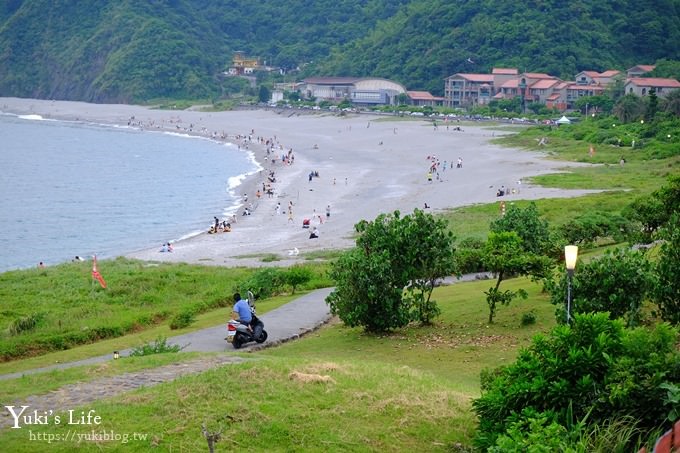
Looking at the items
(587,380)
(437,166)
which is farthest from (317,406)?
(437,166)

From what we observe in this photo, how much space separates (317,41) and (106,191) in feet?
367

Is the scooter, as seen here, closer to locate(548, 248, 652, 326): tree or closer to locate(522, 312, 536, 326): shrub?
locate(522, 312, 536, 326): shrub

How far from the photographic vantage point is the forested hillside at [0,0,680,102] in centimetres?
12838

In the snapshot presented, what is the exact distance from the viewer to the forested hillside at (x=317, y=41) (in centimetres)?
12838

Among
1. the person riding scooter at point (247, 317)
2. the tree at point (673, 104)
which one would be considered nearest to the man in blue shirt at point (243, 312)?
the person riding scooter at point (247, 317)

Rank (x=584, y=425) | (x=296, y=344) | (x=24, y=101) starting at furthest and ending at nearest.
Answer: (x=24, y=101) < (x=296, y=344) < (x=584, y=425)

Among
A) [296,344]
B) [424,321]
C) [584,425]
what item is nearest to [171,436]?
[584,425]

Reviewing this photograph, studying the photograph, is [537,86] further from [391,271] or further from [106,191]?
[391,271]

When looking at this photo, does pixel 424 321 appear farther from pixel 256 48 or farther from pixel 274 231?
pixel 256 48

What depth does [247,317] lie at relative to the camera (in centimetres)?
1725

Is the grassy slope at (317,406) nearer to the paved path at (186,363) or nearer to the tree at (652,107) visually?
the paved path at (186,363)

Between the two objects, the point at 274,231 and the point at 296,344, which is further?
the point at 274,231

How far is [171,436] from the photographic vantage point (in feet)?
33.7

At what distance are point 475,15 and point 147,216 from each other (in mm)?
89770
